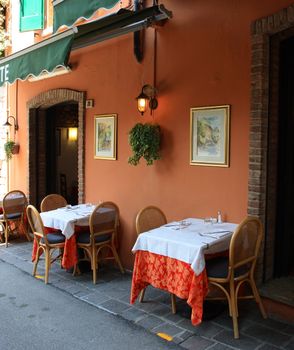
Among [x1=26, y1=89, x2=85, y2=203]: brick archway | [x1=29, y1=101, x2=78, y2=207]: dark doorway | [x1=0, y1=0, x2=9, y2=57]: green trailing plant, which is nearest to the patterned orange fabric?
[x1=26, y1=89, x2=85, y2=203]: brick archway

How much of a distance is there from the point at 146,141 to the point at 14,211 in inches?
153

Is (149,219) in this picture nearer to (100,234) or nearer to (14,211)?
(100,234)

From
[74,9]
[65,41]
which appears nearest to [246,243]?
[65,41]

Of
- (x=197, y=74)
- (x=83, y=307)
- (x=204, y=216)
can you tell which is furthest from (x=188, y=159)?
(x=83, y=307)

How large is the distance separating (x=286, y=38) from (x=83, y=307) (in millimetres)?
3886

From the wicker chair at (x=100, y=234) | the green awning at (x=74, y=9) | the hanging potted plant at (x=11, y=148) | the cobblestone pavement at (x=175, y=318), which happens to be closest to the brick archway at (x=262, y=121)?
the cobblestone pavement at (x=175, y=318)

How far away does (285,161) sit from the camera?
4723 mm

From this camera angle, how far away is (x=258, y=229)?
13.6ft

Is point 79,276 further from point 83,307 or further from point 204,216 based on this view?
point 204,216

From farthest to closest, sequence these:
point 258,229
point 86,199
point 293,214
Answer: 1. point 86,199
2. point 293,214
3. point 258,229

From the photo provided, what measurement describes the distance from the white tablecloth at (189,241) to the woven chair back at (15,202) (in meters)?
4.22

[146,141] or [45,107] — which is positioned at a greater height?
[45,107]

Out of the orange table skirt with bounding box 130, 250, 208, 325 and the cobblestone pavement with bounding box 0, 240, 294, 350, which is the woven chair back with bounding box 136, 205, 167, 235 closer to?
the orange table skirt with bounding box 130, 250, 208, 325

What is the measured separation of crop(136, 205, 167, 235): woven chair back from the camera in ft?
Result: 15.6
